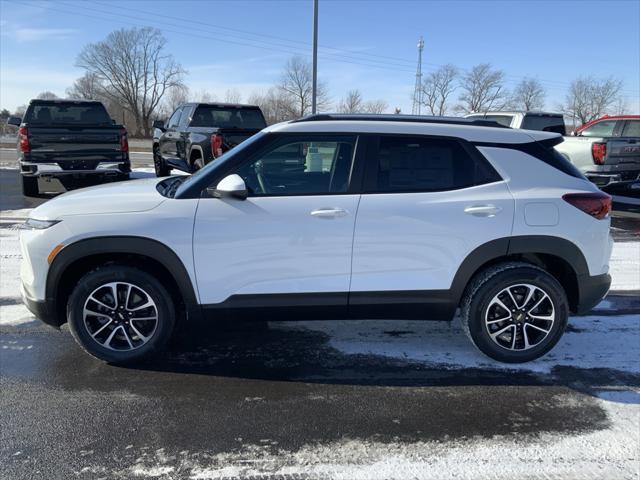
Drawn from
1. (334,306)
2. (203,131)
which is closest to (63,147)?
(203,131)

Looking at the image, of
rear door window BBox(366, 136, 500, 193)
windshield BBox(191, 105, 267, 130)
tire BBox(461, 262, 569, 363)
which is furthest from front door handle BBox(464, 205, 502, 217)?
windshield BBox(191, 105, 267, 130)

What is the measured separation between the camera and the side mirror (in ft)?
11.2

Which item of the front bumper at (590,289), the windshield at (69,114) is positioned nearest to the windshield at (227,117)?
the windshield at (69,114)

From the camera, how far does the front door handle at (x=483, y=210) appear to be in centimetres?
358

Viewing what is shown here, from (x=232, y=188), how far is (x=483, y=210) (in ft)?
5.78

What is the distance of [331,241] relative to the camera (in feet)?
11.6

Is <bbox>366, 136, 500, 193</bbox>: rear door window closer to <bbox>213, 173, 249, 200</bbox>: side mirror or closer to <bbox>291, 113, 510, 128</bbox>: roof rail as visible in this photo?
<bbox>291, 113, 510, 128</bbox>: roof rail

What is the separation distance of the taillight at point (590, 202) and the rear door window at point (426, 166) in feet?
1.80

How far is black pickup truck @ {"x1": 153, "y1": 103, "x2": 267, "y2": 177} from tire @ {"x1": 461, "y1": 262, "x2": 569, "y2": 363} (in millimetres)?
6661

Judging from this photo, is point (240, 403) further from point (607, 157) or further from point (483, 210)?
point (607, 157)

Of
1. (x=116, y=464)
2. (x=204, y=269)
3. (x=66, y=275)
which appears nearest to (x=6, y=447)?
(x=116, y=464)

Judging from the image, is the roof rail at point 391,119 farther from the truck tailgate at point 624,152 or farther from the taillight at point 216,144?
the truck tailgate at point 624,152

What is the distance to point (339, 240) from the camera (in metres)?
3.53

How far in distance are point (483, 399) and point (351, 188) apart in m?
1.67
